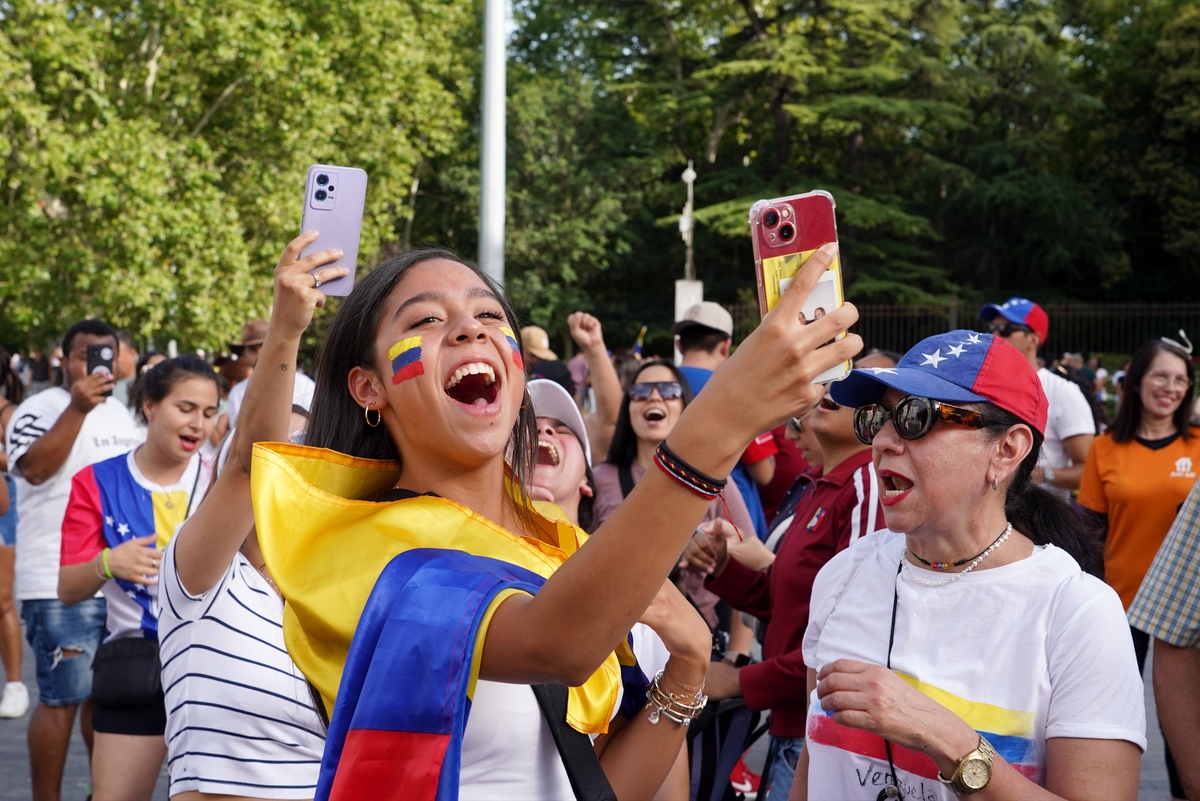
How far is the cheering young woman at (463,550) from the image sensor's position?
1.38 metres

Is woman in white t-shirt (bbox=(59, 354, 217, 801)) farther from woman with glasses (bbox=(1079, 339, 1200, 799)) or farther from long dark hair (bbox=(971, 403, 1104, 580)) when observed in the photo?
woman with glasses (bbox=(1079, 339, 1200, 799))

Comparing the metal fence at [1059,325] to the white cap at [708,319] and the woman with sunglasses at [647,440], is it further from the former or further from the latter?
the woman with sunglasses at [647,440]

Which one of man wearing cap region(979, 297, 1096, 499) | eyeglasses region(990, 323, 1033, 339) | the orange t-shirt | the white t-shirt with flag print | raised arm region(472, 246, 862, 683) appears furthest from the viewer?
eyeglasses region(990, 323, 1033, 339)

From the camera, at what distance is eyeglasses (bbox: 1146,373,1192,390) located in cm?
583

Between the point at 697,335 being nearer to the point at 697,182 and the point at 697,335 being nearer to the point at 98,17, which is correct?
the point at 98,17

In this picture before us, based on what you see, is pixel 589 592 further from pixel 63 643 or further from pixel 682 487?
pixel 63 643

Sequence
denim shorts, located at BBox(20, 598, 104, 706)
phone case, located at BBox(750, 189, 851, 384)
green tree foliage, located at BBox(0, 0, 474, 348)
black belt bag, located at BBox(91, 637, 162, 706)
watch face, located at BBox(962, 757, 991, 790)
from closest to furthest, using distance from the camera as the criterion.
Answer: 1. phone case, located at BBox(750, 189, 851, 384)
2. watch face, located at BBox(962, 757, 991, 790)
3. black belt bag, located at BBox(91, 637, 162, 706)
4. denim shorts, located at BBox(20, 598, 104, 706)
5. green tree foliage, located at BBox(0, 0, 474, 348)

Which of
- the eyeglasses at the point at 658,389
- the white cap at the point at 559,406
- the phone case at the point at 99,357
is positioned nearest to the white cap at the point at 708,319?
the eyeglasses at the point at 658,389

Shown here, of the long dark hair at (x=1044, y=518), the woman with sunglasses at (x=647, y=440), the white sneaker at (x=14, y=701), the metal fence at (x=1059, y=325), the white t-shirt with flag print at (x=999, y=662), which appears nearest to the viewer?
the white t-shirt with flag print at (x=999, y=662)

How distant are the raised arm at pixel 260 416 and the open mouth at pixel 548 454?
1528 mm

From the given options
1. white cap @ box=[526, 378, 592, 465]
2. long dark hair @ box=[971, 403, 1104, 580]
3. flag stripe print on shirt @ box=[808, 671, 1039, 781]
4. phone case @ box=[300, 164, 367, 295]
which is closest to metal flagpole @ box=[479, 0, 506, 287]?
white cap @ box=[526, 378, 592, 465]

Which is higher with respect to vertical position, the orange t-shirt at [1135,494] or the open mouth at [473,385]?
the open mouth at [473,385]

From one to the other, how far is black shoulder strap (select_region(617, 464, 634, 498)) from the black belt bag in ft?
6.88

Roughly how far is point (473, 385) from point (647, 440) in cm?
363
